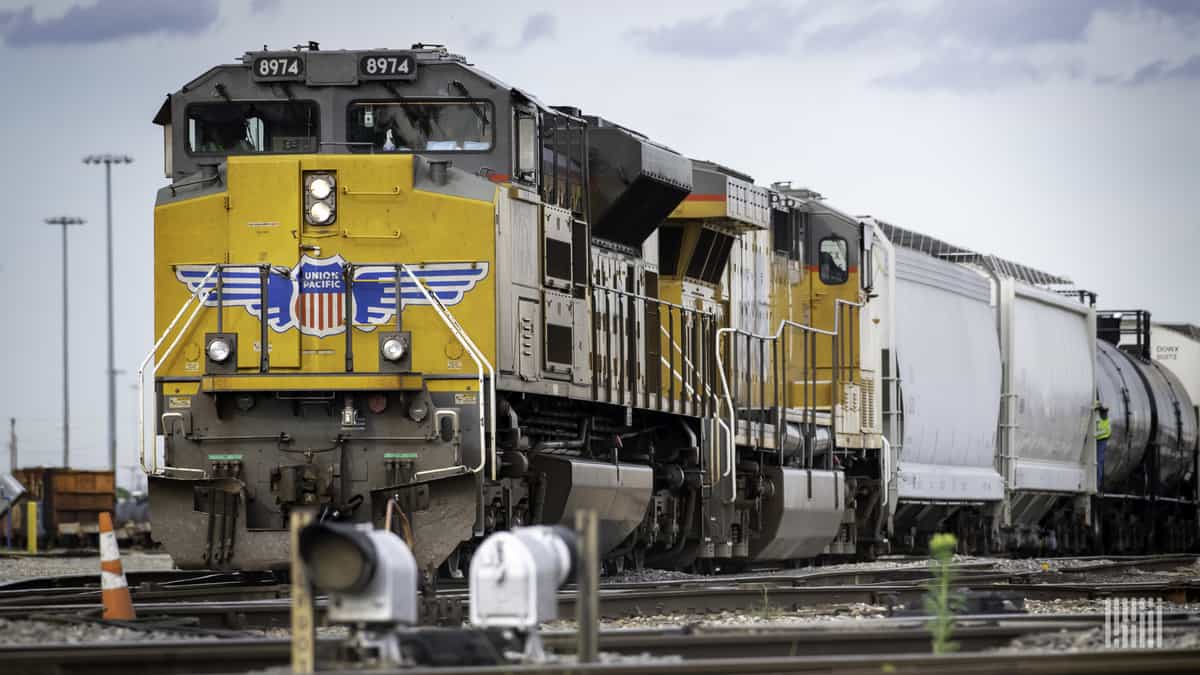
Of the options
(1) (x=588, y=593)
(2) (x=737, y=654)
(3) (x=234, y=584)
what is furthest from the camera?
(3) (x=234, y=584)

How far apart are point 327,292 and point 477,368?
1223 millimetres

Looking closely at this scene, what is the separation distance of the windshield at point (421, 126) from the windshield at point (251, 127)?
0.36 metres

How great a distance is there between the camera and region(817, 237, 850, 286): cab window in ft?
74.2

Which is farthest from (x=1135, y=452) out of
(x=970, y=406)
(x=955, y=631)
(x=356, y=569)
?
(x=356, y=569)

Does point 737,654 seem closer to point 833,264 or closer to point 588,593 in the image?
point 588,593

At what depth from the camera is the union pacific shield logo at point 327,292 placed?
13.4m

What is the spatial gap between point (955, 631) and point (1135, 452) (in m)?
24.8

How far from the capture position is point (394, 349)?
43.4 ft

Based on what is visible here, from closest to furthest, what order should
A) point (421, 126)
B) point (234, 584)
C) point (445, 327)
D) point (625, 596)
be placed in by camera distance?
point (625, 596) → point (445, 327) → point (421, 126) → point (234, 584)

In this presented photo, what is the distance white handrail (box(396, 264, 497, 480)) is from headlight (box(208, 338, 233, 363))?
4.09 feet

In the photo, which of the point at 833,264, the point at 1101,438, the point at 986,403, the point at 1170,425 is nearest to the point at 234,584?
the point at 833,264

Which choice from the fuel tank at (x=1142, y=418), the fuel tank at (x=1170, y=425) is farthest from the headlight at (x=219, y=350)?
the fuel tank at (x=1170, y=425)

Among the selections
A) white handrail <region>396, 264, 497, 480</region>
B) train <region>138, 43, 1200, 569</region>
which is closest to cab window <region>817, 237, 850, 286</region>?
train <region>138, 43, 1200, 569</region>

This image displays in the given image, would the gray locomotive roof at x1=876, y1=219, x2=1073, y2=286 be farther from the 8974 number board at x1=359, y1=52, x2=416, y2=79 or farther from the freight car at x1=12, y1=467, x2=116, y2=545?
the freight car at x1=12, y1=467, x2=116, y2=545
